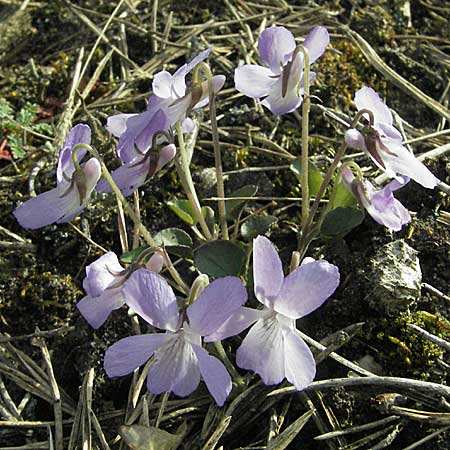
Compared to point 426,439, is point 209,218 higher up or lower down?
higher up

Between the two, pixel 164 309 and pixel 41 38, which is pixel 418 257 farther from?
pixel 41 38

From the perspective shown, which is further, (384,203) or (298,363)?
(384,203)

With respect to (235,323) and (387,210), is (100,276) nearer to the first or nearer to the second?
(235,323)

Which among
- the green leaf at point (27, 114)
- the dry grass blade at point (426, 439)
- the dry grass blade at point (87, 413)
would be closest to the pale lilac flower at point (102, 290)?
the dry grass blade at point (87, 413)

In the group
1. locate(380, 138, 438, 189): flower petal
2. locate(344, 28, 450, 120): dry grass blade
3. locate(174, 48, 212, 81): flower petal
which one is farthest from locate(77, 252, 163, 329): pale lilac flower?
locate(344, 28, 450, 120): dry grass blade

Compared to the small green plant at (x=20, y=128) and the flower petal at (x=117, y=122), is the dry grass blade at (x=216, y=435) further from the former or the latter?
the small green plant at (x=20, y=128)

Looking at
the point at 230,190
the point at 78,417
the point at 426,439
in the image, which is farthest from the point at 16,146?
the point at 426,439

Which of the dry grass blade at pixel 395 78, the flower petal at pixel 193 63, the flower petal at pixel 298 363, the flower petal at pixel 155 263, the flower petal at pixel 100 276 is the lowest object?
the dry grass blade at pixel 395 78
